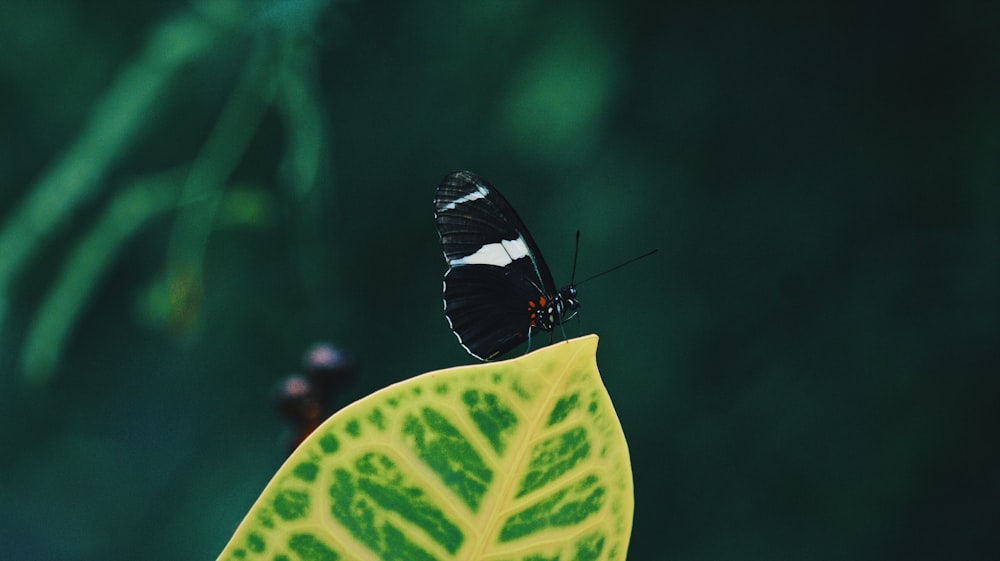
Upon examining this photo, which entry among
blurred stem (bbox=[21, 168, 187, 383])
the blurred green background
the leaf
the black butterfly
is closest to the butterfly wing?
the black butterfly

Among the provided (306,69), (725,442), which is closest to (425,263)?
(306,69)

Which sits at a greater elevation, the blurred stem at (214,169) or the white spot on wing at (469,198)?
the blurred stem at (214,169)

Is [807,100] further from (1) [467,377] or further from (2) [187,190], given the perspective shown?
(1) [467,377]

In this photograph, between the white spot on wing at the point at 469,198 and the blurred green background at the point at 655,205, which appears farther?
the blurred green background at the point at 655,205

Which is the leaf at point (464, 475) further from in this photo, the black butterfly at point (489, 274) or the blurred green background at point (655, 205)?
the blurred green background at point (655, 205)

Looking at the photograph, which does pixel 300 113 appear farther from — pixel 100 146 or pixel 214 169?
pixel 100 146

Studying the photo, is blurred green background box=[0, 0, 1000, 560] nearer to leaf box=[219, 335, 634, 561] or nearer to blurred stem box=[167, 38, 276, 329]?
blurred stem box=[167, 38, 276, 329]

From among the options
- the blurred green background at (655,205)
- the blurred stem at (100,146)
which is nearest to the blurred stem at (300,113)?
the blurred green background at (655,205)
